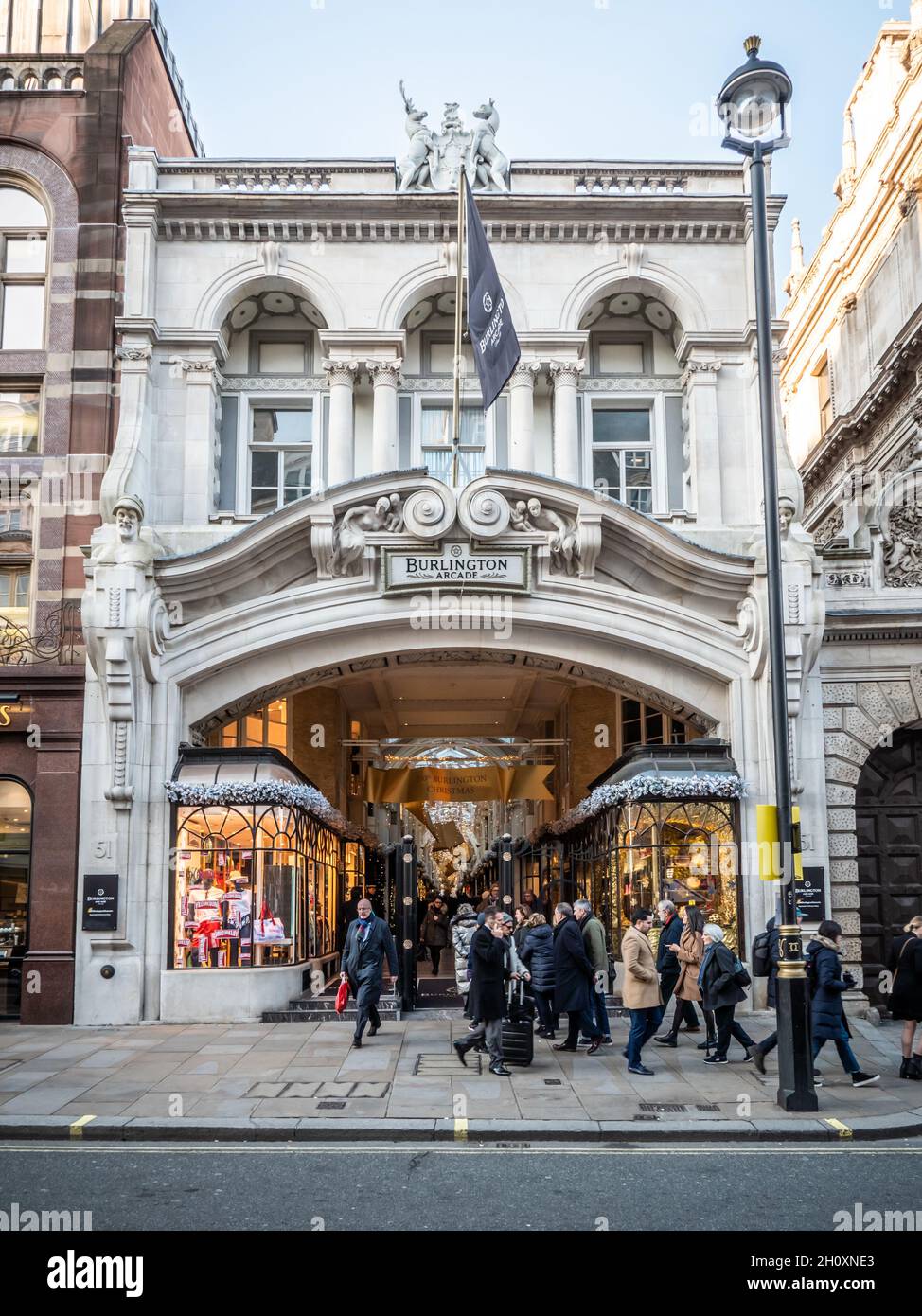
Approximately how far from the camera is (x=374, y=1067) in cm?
1423

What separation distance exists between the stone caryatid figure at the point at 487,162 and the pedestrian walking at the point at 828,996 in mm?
14622

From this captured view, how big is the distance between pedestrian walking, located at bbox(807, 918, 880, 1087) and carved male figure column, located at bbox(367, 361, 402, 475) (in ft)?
37.4

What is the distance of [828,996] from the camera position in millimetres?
12977

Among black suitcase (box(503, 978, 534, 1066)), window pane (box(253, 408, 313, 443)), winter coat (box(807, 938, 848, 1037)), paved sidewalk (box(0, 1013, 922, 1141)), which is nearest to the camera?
paved sidewalk (box(0, 1013, 922, 1141))

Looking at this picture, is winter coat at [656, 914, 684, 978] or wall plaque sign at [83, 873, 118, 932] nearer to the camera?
winter coat at [656, 914, 684, 978]

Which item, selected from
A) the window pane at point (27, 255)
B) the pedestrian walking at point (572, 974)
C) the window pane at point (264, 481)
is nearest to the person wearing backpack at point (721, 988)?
the pedestrian walking at point (572, 974)

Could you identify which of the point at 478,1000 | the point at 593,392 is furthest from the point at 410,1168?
the point at 593,392

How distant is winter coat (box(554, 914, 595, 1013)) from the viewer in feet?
48.6

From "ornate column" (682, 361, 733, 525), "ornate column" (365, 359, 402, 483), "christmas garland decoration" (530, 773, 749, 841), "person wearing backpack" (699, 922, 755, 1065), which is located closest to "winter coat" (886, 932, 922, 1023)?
"person wearing backpack" (699, 922, 755, 1065)

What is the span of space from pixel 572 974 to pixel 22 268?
15557 millimetres

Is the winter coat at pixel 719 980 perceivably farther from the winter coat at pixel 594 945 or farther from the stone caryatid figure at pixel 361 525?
the stone caryatid figure at pixel 361 525

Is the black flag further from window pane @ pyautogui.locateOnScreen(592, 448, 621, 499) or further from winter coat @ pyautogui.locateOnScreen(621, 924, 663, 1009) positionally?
winter coat @ pyautogui.locateOnScreen(621, 924, 663, 1009)

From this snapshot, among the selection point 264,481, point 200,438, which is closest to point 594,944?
point 264,481

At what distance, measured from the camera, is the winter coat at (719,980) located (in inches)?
556
